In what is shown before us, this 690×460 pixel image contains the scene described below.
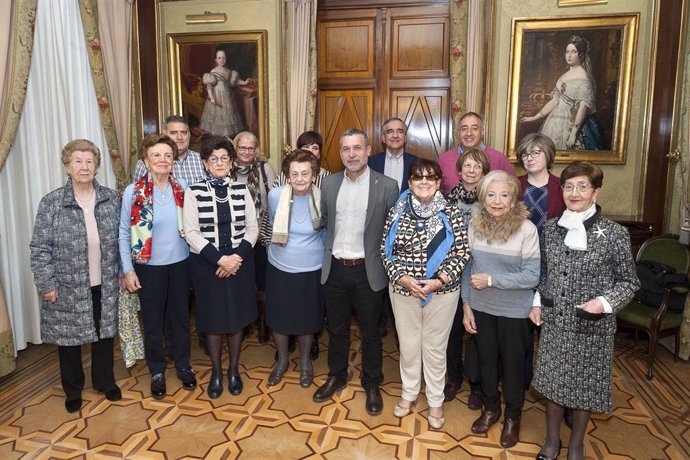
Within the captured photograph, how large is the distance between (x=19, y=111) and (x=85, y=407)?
2094 millimetres

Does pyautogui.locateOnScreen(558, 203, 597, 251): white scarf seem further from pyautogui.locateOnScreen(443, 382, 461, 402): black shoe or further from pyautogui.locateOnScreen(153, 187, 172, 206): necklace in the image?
pyautogui.locateOnScreen(153, 187, 172, 206): necklace

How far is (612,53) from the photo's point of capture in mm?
4281

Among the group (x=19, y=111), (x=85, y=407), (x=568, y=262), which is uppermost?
(x=19, y=111)

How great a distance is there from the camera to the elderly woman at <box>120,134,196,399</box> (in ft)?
9.23

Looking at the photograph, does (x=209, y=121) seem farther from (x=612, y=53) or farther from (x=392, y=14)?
(x=612, y=53)

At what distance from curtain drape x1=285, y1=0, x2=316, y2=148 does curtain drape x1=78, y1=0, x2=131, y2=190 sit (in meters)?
1.61

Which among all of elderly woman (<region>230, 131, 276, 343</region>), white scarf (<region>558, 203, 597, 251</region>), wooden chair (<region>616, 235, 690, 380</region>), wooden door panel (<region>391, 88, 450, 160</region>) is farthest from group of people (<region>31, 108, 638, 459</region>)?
wooden door panel (<region>391, 88, 450, 160</region>)

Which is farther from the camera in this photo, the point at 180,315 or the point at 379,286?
the point at 180,315

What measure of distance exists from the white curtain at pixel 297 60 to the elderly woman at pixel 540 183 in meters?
2.70

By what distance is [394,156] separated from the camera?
383 centimetres

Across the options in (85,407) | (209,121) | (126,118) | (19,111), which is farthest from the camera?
(209,121)

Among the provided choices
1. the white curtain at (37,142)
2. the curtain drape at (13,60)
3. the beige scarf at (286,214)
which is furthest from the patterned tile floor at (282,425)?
the curtain drape at (13,60)

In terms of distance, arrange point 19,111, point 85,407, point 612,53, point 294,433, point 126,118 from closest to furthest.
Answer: point 294,433
point 85,407
point 19,111
point 612,53
point 126,118

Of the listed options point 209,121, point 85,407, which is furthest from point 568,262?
point 209,121
